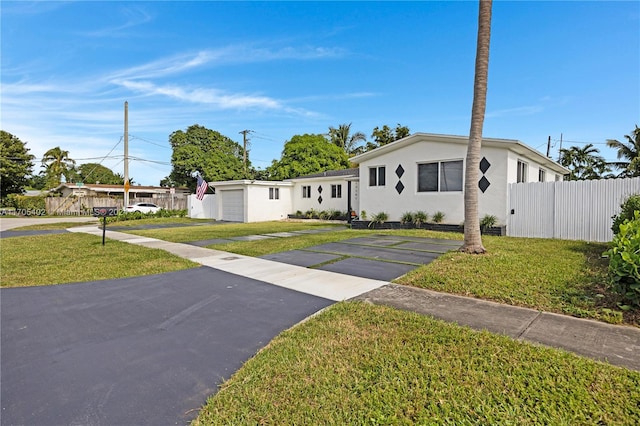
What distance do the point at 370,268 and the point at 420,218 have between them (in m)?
7.49

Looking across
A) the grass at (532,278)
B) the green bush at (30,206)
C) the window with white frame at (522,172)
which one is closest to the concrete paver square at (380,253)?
the grass at (532,278)

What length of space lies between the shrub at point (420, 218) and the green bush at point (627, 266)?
914 centimetres

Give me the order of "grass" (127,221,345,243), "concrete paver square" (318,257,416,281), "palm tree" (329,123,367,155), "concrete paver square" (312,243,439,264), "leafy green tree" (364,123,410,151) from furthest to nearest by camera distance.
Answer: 1. "palm tree" (329,123,367,155)
2. "leafy green tree" (364,123,410,151)
3. "grass" (127,221,345,243)
4. "concrete paver square" (312,243,439,264)
5. "concrete paver square" (318,257,416,281)

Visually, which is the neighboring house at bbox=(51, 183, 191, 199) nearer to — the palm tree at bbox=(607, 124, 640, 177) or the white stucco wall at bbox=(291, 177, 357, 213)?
the white stucco wall at bbox=(291, 177, 357, 213)

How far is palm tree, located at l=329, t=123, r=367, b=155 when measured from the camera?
40375mm

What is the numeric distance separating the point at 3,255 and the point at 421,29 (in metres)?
16.2

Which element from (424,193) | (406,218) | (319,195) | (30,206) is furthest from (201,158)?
(424,193)

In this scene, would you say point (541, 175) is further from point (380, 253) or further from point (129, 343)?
point (129, 343)

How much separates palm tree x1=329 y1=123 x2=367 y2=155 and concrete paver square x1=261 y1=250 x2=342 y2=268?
3314 centimetres

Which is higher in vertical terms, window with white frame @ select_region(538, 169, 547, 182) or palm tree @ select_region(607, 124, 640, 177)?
palm tree @ select_region(607, 124, 640, 177)

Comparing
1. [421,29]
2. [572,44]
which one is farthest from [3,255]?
Result: [572,44]

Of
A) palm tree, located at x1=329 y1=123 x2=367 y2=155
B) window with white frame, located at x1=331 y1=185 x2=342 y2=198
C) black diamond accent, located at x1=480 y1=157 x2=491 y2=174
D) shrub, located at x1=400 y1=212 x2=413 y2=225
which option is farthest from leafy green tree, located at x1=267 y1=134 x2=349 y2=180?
black diamond accent, located at x1=480 y1=157 x2=491 y2=174

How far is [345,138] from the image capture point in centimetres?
4047

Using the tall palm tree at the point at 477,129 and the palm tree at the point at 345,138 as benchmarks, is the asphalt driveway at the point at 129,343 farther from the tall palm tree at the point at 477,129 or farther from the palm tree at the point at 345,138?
the palm tree at the point at 345,138
